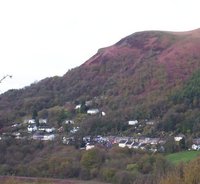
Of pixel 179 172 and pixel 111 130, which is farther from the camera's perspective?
pixel 111 130

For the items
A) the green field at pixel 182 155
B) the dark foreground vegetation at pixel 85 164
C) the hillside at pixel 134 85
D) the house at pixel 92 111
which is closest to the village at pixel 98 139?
the house at pixel 92 111

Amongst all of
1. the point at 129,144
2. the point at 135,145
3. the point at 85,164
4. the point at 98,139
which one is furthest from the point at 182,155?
Answer: the point at 98,139

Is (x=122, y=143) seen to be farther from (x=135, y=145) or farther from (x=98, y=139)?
(x=98, y=139)

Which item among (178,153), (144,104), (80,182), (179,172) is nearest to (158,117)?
(144,104)

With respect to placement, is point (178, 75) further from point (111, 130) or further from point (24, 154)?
point (24, 154)

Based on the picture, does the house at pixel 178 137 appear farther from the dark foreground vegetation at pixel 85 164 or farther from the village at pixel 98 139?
the dark foreground vegetation at pixel 85 164

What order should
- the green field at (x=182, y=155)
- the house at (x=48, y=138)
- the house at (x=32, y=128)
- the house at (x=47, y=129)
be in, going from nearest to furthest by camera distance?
1. the green field at (x=182, y=155)
2. the house at (x=48, y=138)
3. the house at (x=47, y=129)
4. the house at (x=32, y=128)

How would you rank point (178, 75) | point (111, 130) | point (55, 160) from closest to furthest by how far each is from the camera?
point (55, 160), point (111, 130), point (178, 75)

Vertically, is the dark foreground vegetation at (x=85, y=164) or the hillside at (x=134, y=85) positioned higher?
the hillside at (x=134, y=85)
